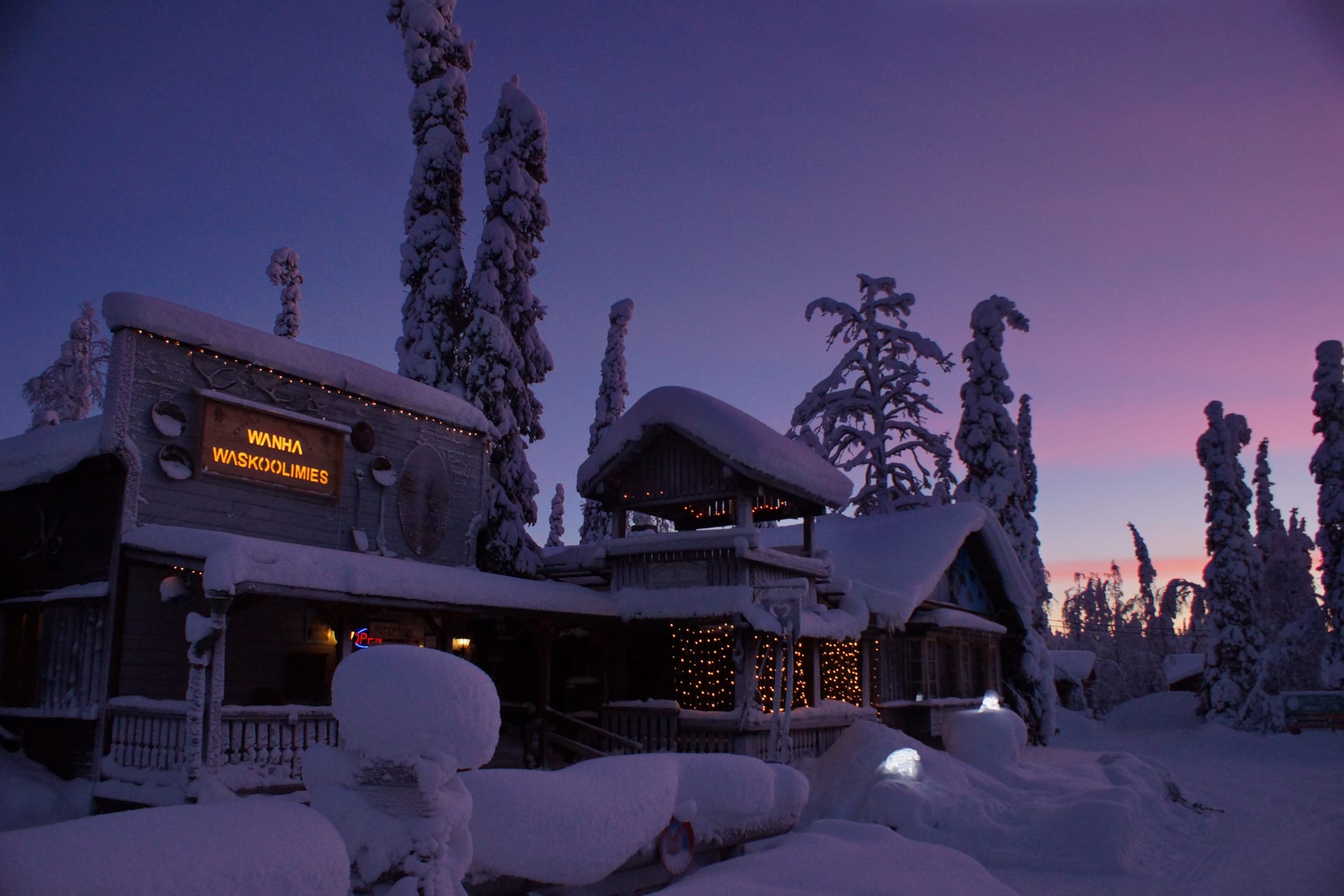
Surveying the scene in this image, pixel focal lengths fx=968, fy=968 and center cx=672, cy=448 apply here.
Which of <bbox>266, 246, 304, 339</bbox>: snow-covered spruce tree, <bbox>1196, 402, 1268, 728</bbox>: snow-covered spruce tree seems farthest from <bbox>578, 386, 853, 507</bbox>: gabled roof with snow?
<bbox>1196, 402, 1268, 728</bbox>: snow-covered spruce tree

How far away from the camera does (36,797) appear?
12.5 metres

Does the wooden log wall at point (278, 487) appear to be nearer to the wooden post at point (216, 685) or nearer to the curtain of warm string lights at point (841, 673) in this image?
the wooden post at point (216, 685)

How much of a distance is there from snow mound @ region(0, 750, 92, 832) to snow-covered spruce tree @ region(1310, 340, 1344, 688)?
36.1 meters

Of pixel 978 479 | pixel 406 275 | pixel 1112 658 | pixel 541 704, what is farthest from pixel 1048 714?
pixel 1112 658

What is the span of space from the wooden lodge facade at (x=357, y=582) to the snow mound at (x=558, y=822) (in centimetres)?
656

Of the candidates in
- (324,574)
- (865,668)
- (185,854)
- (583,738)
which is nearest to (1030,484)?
(865,668)

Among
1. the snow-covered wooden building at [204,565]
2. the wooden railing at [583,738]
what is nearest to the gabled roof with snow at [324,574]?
the snow-covered wooden building at [204,565]

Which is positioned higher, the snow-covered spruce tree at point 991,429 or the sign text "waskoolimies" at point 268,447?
the snow-covered spruce tree at point 991,429

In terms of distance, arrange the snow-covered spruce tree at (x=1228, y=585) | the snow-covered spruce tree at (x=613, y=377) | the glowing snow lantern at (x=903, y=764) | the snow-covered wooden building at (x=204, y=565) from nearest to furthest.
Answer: the snow-covered wooden building at (x=204, y=565) < the glowing snow lantern at (x=903, y=764) < the snow-covered spruce tree at (x=1228, y=585) < the snow-covered spruce tree at (x=613, y=377)

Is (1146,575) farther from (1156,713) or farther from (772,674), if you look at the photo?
(772,674)

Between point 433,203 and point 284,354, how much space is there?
8500mm

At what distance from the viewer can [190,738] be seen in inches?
446

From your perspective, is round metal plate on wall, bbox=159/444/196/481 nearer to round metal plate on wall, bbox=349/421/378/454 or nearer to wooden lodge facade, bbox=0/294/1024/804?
wooden lodge facade, bbox=0/294/1024/804

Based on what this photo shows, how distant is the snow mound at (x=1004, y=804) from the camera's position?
12.7 meters
